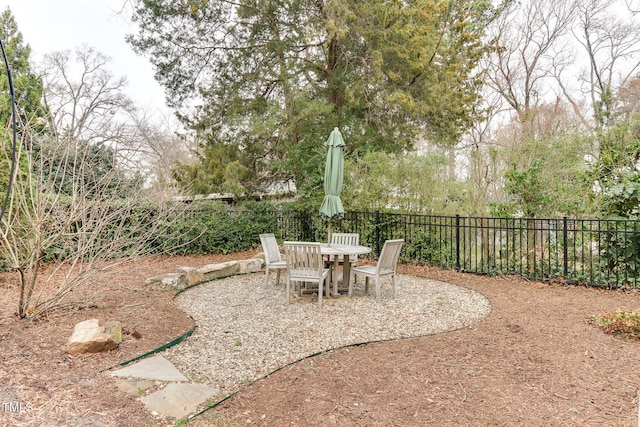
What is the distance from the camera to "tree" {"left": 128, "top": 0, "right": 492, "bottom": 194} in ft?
28.0

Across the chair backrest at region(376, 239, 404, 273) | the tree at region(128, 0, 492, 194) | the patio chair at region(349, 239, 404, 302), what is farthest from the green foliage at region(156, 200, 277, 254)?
the chair backrest at region(376, 239, 404, 273)

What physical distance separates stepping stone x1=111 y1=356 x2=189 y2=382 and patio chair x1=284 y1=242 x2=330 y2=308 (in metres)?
2.07

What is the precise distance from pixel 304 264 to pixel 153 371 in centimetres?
239

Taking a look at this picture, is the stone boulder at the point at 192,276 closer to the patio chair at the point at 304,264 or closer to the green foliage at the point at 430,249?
the patio chair at the point at 304,264

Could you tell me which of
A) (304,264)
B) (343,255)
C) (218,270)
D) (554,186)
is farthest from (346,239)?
(554,186)

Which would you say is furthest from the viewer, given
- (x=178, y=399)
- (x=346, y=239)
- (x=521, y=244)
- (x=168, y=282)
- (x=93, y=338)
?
(x=346, y=239)

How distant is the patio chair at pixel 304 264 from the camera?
4.68 meters

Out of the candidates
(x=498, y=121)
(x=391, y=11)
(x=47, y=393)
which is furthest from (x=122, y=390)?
(x=498, y=121)

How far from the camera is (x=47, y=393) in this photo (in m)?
2.45

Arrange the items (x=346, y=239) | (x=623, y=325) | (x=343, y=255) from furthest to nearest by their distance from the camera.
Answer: (x=346, y=239)
(x=343, y=255)
(x=623, y=325)

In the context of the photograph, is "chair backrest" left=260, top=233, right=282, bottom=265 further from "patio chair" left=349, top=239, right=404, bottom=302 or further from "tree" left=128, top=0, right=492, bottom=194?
"tree" left=128, top=0, right=492, bottom=194

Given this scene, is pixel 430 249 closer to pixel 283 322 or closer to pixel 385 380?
pixel 283 322

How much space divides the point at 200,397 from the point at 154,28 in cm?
994

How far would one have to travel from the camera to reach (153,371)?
2838mm
